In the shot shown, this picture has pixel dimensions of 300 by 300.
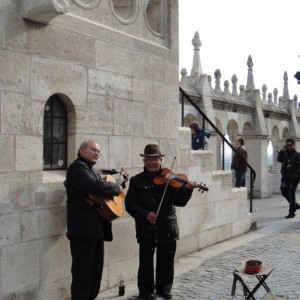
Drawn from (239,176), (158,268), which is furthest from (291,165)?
(158,268)

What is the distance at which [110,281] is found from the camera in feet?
19.2

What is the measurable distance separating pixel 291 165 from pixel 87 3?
726cm

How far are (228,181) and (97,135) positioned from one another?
3.92 m

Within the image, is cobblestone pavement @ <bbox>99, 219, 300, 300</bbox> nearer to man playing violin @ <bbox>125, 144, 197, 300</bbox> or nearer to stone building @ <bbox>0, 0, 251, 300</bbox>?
man playing violin @ <bbox>125, 144, 197, 300</bbox>

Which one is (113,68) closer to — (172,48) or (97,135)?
(97,135)

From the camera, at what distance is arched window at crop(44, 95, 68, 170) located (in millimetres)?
5281

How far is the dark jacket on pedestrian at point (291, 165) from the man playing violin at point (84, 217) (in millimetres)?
7451

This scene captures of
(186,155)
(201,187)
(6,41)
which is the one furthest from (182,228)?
(6,41)

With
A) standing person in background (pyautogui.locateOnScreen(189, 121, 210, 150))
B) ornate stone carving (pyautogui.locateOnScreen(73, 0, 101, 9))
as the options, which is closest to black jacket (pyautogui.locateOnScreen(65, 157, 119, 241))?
ornate stone carving (pyautogui.locateOnScreen(73, 0, 101, 9))

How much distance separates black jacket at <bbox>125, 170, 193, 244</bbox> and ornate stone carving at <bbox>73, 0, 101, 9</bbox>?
199cm

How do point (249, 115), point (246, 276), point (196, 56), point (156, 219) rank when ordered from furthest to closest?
point (249, 115) → point (196, 56) → point (246, 276) → point (156, 219)

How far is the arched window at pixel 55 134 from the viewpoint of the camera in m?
5.28

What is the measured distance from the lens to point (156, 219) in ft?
17.3

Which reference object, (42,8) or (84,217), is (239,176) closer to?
(84,217)
